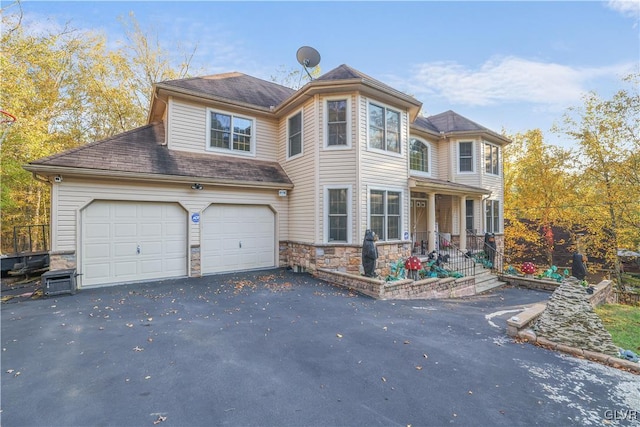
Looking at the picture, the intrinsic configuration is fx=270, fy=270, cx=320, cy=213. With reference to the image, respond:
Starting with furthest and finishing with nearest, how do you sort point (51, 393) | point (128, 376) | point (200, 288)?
point (200, 288) < point (128, 376) < point (51, 393)

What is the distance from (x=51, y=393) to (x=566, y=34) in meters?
13.6

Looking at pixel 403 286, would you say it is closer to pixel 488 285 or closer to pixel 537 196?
pixel 488 285

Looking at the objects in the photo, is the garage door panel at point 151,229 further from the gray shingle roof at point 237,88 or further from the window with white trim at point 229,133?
the gray shingle roof at point 237,88

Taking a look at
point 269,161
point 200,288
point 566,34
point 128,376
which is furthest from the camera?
point 269,161

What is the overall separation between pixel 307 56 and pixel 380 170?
563cm

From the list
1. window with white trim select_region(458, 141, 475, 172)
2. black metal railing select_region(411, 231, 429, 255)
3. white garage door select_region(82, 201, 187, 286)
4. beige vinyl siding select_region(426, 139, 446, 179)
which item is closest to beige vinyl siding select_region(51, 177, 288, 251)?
white garage door select_region(82, 201, 187, 286)

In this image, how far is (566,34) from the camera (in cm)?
813

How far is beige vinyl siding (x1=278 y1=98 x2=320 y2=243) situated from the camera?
28.6 feet

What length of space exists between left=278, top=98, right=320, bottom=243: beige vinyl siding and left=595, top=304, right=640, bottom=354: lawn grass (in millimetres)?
7160

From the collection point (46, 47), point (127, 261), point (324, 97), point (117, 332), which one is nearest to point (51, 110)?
point (46, 47)

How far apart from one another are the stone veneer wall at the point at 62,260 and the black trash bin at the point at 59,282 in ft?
0.57

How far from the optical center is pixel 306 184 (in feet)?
30.0

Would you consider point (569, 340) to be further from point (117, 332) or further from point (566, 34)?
point (566, 34)

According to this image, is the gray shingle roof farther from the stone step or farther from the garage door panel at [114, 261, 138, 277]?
the stone step
